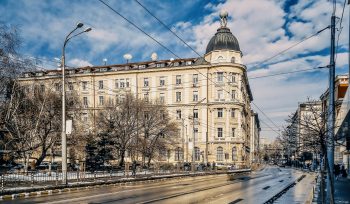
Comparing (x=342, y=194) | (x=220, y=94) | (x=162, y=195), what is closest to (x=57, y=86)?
(x=162, y=195)

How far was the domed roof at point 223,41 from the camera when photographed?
237 feet

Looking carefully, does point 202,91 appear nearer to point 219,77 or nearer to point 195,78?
point 195,78

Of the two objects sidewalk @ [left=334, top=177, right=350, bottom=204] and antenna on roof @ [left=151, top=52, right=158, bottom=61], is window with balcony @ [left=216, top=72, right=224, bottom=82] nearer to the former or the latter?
antenna on roof @ [left=151, top=52, right=158, bottom=61]

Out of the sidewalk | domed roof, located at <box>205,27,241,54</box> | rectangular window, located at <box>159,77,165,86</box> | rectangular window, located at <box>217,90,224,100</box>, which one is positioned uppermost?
domed roof, located at <box>205,27,241,54</box>

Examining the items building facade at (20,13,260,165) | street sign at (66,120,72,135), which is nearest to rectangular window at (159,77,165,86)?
building facade at (20,13,260,165)

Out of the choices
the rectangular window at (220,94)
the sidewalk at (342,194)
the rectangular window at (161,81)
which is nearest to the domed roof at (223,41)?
the rectangular window at (220,94)

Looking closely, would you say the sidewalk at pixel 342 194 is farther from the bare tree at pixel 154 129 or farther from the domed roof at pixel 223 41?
the domed roof at pixel 223 41

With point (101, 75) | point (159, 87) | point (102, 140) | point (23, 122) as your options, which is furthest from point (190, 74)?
point (23, 122)

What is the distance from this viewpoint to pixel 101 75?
78750mm

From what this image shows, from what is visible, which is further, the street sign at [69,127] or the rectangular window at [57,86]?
the rectangular window at [57,86]

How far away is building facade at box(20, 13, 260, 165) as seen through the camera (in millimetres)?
70938

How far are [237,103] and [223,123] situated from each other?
16.0 ft

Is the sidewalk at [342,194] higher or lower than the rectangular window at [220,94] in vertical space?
lower

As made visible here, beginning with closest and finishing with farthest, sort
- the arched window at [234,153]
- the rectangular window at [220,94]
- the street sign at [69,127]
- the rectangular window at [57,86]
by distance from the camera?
the street sign at [69,127]
the rectangular window at [57,86]
the arched window at [234,153]
the rectangular window at [220,94]
